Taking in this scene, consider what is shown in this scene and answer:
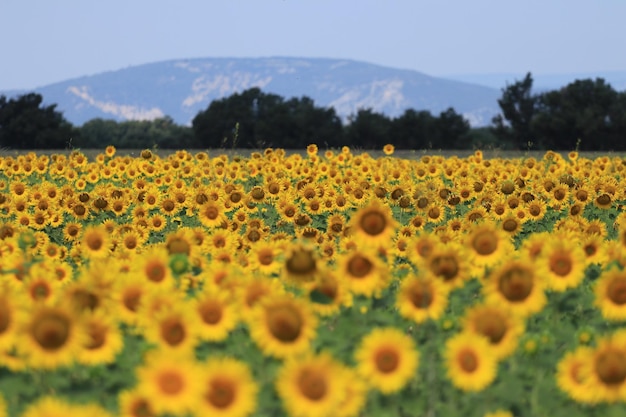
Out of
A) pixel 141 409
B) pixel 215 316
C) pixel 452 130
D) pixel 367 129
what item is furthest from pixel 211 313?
pixel 452 130

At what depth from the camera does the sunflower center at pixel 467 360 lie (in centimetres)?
454

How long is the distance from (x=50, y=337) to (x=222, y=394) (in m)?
0.97

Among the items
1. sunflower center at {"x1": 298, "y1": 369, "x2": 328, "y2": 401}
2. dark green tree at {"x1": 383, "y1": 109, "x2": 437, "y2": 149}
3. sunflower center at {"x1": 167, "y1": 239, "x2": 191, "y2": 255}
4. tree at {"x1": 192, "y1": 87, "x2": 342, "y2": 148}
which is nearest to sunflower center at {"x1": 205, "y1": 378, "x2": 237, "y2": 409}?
sunflower center at {"x1": 298, "y1": 369, "x2": 328, "y2": 401}

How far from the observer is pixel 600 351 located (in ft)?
14.6

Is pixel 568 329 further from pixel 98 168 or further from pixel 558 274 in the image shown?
pixel 98 168

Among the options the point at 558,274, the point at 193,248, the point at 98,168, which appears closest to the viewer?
the point at 558,274

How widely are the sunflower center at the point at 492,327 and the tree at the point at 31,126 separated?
2068 inches

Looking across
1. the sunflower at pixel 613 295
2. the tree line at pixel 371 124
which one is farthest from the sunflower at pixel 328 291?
the tree line at pixel 371 124

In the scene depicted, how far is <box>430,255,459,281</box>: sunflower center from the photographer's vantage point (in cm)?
532

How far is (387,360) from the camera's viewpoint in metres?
4.47

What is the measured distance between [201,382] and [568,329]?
2.90 meters

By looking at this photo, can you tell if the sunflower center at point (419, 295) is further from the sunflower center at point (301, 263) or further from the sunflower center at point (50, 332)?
the sunflower center at point (50, 332)

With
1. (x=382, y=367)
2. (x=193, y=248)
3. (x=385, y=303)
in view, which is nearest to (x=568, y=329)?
(x=385, y=303)

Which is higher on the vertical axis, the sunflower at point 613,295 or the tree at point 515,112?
the tree at point 515,112
